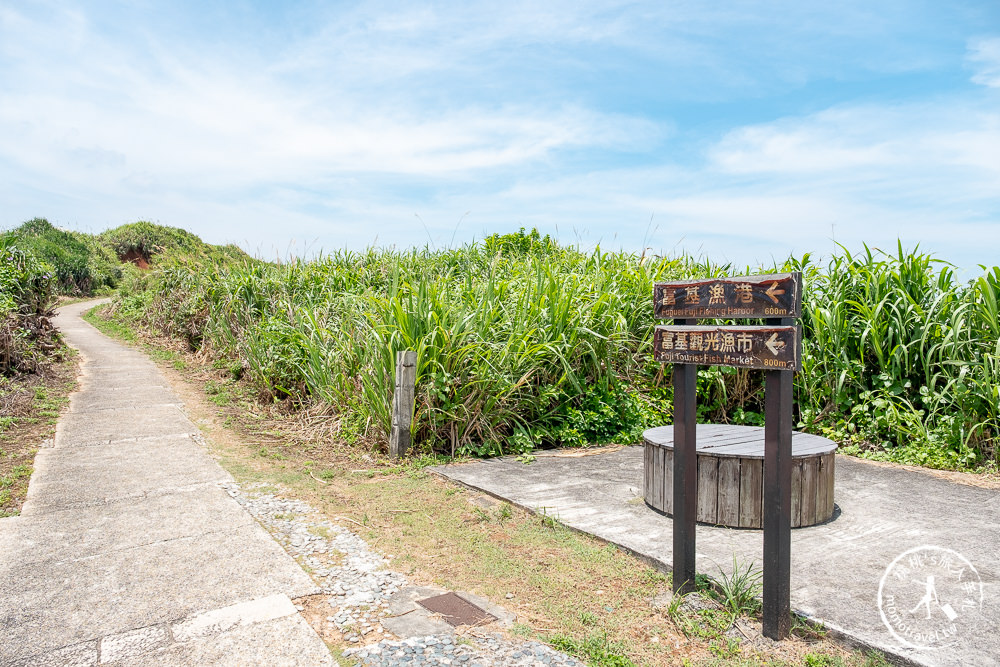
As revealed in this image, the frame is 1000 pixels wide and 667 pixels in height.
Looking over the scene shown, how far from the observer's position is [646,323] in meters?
7.33

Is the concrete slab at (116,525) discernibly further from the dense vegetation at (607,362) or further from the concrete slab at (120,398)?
the concrete slab at (120,398)

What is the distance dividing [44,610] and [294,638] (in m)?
1.30

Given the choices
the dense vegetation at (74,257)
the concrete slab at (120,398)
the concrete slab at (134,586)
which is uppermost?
the dense vegetation at (74,257)

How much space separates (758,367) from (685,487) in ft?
2.44

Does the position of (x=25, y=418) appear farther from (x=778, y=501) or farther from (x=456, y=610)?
(x=778, y=501)

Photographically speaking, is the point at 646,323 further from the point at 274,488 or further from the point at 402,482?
the point at 274,488

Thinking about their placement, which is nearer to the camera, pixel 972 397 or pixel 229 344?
pixel 972 397

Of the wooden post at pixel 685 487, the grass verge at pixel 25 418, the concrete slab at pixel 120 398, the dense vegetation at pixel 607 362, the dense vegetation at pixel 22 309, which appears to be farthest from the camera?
the dense vegetation at pixel 22 309

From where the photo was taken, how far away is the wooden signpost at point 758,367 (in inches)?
109

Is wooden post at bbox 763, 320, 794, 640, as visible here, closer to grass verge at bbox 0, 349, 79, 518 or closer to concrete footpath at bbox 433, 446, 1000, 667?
concrete footpath at bbox 433, 446, 1000, 667

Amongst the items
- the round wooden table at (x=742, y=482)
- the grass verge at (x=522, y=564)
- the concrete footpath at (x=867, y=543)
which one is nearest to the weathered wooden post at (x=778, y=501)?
the grass verge at (x=522, y=564)

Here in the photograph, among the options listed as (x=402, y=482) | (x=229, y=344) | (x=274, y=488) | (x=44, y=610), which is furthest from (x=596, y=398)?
(x=229, y=344)

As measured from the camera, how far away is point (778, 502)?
282 cm

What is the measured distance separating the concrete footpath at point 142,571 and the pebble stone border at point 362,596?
12 centimetres
